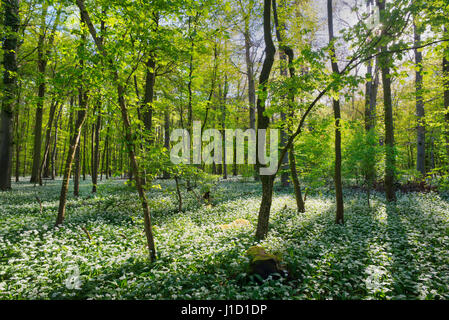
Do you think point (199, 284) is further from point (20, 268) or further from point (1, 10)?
point (1, 10)

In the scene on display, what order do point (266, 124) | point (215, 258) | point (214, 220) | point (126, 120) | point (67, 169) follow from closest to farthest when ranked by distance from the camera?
point (126, 120)
point (215, 258)
point (266, 124)
point (67, 169)
point (214, 220)

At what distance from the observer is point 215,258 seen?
5.12 m

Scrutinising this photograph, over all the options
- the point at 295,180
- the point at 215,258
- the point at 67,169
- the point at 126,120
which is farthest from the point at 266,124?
the point at 67,169

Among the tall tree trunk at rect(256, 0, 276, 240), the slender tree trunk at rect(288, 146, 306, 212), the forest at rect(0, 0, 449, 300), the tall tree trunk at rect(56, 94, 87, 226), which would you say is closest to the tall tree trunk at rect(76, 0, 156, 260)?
the forest at rect(0, 0, 449, 300)

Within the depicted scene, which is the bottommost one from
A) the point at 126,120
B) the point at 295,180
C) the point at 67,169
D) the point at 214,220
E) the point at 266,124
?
the point at 214,220

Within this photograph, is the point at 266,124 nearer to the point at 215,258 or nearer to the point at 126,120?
the point at 126,120

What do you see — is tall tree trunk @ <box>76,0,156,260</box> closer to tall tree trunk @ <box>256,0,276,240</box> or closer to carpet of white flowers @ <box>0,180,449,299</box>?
carpet of white flowers @ <box>0,180,449,299</box>

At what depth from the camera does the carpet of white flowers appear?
13.3 ft

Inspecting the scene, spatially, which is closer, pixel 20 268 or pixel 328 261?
pixel 20 268

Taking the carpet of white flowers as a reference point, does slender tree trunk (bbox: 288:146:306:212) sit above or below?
above
